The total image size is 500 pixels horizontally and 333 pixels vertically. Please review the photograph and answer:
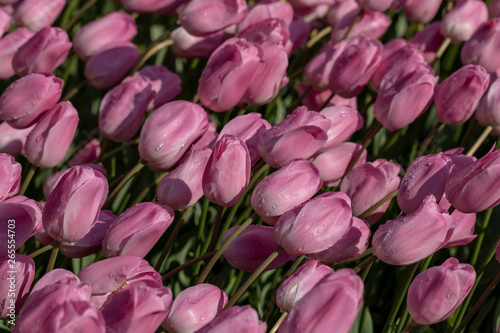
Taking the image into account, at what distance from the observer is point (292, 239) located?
658mm

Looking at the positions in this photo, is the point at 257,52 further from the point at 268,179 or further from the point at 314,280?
the point at 314,280

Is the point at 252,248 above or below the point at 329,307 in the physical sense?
below

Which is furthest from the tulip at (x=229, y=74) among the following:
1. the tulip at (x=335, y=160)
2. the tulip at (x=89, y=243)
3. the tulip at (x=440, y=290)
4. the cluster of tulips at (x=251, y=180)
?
the tulip at (x=440, y=290)

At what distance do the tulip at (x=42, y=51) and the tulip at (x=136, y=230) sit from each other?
0.38 metres

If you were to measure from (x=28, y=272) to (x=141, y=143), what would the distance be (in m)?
0.24

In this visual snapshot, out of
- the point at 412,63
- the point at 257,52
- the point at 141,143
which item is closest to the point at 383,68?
the point at 412,63

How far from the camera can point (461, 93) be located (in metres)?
0.90

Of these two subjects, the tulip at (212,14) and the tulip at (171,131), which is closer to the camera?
the tulip at (171,131)

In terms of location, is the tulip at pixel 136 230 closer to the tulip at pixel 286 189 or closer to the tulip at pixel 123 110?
the tulip at pixel 286 189

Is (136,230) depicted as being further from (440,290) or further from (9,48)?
(9,48)

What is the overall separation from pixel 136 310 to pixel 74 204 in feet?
0.56

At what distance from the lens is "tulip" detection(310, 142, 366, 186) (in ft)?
2.94

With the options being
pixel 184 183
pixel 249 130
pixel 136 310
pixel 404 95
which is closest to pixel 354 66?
pixel 404 95

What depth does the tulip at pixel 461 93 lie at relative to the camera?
90 cm
